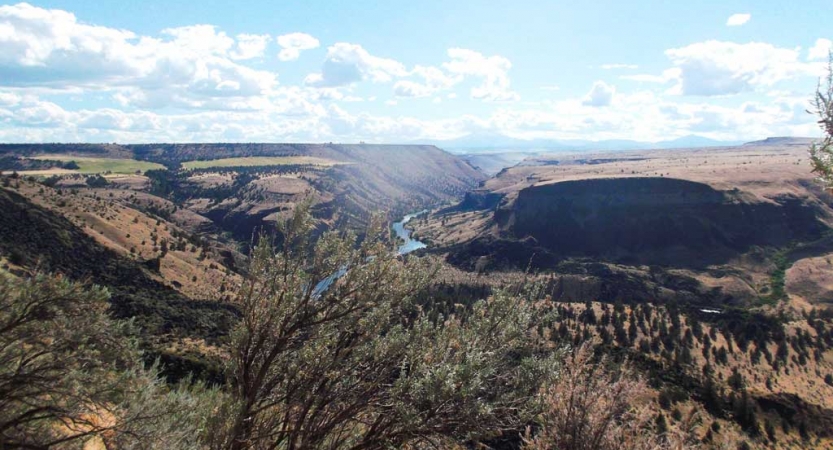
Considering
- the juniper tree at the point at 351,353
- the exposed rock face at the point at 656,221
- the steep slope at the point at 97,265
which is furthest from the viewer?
the exposed rock face at the point at 656,221

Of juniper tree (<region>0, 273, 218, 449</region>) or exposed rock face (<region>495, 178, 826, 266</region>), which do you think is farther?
exposed rock face (<region>495, 178, 826, 266</region>)

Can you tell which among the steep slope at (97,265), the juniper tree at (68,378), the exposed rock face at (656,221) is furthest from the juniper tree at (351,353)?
the exposed rock face at (656,221)

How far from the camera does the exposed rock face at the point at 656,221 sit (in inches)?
5448

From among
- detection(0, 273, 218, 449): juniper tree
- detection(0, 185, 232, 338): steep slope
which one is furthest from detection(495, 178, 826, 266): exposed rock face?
detection(0, 273, 218, 449): juniper tree

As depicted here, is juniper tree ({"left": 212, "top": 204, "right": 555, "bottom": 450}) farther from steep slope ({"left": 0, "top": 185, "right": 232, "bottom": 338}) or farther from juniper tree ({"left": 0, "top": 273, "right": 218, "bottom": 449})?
steep slope ({"left": 0, "top": 185, "right": 232, "bottom": 338})

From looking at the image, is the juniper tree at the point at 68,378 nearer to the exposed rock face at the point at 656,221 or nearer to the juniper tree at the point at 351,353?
the juniper tree at the point at 351,353

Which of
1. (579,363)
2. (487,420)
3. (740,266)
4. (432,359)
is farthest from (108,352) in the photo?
(740,266)

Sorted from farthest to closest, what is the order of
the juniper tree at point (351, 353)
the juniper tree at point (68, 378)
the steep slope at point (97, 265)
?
the steep slope at point (97, 265) < the juniper tree at point (68, 378) < the juniper tree at point (351, 353)

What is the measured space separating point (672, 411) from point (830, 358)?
44047 millimetres

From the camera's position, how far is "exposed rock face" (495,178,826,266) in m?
138

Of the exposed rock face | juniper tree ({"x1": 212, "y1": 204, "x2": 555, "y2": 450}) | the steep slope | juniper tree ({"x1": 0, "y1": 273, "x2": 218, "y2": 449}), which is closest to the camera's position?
juniper tree ({"x1": 212, "y1": 204, "x2": 555, "y2": 450})

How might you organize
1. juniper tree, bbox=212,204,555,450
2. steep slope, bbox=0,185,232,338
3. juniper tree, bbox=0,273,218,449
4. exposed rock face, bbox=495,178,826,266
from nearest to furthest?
juniper tree, bbox=212,204,555,450
juniper tree, bbox=0,273,218,449
steep slope, bbox=0,185,232,338
exposed rock face, bbox=495,178,826,266

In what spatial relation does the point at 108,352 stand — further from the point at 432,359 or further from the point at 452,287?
the point at 452,287

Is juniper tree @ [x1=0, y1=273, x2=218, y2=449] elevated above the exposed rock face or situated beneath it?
elevated above
